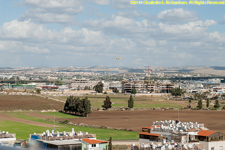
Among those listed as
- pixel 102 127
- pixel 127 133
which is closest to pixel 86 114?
pixel 102 127

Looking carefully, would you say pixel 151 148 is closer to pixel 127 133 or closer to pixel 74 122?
pixel 127 133

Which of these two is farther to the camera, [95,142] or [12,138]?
[12,138]

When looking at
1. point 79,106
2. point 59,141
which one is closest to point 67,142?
point 59,141

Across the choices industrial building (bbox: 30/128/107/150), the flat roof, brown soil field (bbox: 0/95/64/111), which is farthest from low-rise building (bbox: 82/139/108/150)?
brown soil field (bbox: 0/95/64/111)

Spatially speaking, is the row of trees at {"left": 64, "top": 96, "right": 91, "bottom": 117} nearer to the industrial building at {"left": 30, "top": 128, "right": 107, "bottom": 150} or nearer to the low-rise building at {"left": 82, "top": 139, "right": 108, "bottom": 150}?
the industrial building at {"left": 30, "top": 128, "right": 107, "bottom": 150}

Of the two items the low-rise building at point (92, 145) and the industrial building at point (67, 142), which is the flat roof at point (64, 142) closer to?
the industrial building at point (67, 142)

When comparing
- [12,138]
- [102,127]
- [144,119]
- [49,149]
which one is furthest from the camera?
[144,119]

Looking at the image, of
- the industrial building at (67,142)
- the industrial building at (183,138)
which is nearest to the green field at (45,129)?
the industrial building at (183,138)

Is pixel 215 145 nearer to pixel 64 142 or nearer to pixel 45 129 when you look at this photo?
pixel 64 142
